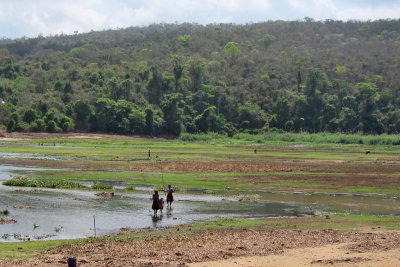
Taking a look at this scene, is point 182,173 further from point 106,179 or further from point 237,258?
point 237,258

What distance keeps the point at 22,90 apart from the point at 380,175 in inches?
4257

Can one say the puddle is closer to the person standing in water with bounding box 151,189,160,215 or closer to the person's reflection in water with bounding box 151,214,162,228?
the person standing in water with bounding box 151,189,160,215

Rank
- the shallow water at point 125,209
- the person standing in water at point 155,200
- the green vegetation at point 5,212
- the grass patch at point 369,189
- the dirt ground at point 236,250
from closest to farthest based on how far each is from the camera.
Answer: the dirt ground at point 236,250, the shallow water at point 125,209, the green vegetation at point 5,212, the person standing in water at point 155,200, the grass patch at point 369,189

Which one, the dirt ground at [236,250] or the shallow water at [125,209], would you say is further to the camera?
the shallow water at [125,209]

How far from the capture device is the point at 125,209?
112 ft

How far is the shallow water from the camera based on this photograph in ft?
92.2

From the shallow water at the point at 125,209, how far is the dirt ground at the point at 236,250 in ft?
13.1

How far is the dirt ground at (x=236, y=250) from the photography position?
20.9 m

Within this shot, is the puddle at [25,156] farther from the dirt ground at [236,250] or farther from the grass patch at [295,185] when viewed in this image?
the dirt ground at [236,250]

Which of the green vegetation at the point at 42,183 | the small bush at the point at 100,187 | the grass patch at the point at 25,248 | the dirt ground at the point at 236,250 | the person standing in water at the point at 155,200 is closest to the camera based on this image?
the dirt ground at the point at 236,250

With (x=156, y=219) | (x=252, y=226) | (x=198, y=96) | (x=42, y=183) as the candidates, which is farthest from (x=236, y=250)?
(x=198, y=96)

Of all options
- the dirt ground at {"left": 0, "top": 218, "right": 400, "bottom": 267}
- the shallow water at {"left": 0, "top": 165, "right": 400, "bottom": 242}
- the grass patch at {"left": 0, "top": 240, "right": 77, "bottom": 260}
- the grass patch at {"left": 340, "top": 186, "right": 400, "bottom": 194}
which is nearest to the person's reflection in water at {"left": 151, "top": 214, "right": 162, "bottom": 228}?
the shallow water at {"left": 0, "top": 165, "right": 400, "bottom": 242}

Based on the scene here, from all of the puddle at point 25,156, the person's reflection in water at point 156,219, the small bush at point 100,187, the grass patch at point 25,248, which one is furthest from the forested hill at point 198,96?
the grass patch at point 25,248

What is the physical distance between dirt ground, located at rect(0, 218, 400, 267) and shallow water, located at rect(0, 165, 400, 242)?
398cm
